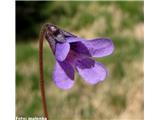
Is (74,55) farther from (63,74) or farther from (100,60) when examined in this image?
(100,60)

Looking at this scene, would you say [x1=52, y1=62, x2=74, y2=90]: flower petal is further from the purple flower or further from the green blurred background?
the green blurred background

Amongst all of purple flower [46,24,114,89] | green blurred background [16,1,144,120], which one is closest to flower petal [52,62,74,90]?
purple flower [46,24,114,89]

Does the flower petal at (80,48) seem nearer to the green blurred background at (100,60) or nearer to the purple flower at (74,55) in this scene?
the purple flower at (74,55)

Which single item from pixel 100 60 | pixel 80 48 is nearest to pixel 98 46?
pixel 80 48

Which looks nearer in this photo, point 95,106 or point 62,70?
point 62,70
